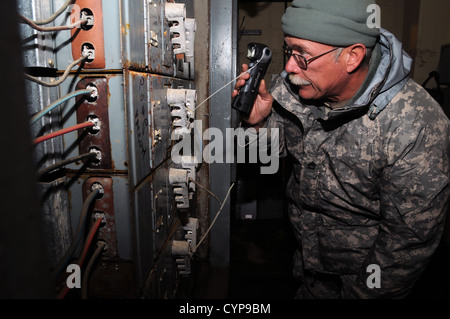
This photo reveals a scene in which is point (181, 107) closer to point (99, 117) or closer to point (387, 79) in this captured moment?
point (99, 117)

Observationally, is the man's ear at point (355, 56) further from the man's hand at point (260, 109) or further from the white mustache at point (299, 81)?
the man's hand at point (260, 109)

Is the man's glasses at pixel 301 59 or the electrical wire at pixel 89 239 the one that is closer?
the electrical wire at pixel 89 239

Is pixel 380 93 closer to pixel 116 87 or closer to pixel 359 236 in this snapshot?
pixel 359 236

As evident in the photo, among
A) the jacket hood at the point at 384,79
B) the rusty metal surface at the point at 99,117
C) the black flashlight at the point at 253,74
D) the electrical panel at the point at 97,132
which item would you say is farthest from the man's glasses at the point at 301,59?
the rusty metal surface at the point at 99,117

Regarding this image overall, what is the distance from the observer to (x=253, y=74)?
136cm

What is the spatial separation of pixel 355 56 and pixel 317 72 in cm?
16

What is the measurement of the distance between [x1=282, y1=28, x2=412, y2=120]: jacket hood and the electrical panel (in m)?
0.83

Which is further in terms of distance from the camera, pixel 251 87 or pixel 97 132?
pixel 251 87

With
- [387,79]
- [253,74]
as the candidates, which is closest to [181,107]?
[253,74]

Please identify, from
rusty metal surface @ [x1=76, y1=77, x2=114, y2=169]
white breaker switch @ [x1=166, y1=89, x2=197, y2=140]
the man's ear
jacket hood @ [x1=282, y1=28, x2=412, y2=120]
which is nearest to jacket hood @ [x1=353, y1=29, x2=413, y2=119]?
jacket hood @ [x1=282, y1=28, x2=412, y2=120]

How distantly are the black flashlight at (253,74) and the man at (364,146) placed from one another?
0.04m

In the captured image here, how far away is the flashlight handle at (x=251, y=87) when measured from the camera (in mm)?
1351

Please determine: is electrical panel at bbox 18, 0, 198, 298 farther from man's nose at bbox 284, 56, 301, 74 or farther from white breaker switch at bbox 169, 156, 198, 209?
man's nose at bbox 284, 56, 301, 74

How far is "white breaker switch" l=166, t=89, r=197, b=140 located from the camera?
101cm
